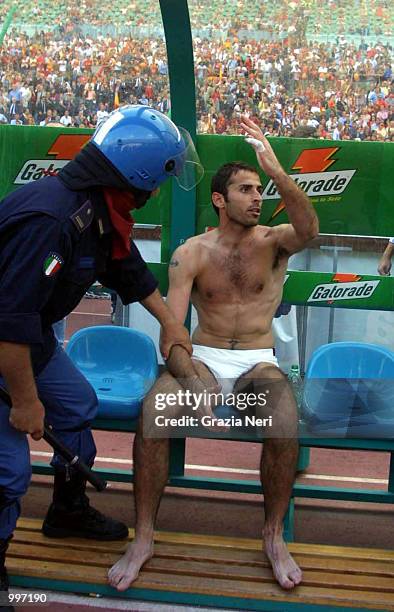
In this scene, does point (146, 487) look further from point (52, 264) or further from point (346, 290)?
point (346, 290)

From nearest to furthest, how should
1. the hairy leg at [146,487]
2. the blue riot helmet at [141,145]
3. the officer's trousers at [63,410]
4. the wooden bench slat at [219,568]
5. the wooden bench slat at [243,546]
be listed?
the blue riot helmet at [141,145] → the officer's trousers at [63,410] → the wooden bench slat at [219,568] → the hairy leg at [146,487] → the wooden bench slat at [243,546]

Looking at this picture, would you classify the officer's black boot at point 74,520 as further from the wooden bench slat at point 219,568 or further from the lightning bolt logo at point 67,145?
the lightning bolt logo at point 67,145

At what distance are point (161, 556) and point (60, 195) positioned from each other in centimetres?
152

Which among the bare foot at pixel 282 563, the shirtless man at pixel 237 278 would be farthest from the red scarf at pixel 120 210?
the bare foot at pixel 282 563

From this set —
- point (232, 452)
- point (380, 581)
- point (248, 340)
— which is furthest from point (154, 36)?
point (380, 581)

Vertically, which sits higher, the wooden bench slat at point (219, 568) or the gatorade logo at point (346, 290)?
the gatorade logo at point (346, 290)

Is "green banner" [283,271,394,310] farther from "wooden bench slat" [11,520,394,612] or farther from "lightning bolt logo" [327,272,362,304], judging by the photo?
"wooden bench slat" [11,520,394,612]

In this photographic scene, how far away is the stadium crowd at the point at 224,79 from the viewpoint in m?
3.70

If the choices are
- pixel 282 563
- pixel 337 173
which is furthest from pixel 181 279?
pixel 282 563

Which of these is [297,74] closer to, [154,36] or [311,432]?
[154,36]

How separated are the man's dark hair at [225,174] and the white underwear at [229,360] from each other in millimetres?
719

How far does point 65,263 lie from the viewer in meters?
2.54

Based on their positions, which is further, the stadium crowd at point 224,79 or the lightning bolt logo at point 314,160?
the lightning bolt logo at point 314,160

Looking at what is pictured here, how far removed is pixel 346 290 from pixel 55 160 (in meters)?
1.64
